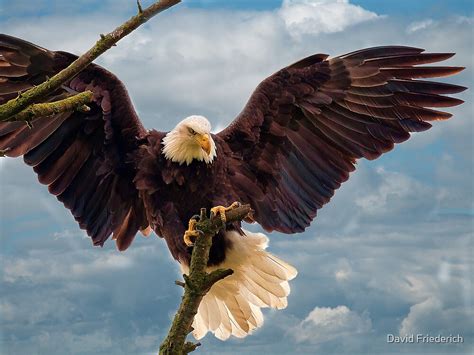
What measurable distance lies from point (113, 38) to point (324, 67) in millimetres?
3598

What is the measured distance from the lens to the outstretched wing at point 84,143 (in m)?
6.81

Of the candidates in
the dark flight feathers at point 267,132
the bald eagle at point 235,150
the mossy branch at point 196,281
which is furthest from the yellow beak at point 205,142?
the mossy branch at point 196,281

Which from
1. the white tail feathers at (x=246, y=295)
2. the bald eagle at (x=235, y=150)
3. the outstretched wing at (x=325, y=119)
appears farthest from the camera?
the outstretched wing at (x=325, y=119)

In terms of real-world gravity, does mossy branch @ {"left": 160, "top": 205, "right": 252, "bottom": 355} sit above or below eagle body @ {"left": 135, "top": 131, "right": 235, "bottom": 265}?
below

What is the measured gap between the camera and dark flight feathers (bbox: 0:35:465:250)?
686 centimetres

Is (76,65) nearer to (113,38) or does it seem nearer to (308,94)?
(113,38)

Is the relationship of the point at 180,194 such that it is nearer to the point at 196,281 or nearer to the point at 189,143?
the point at 189,143

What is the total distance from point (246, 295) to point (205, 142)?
1.56m

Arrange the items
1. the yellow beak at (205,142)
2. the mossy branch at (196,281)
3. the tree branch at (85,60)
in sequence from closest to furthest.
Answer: the tree branch at (85,60) → the mossy branch at (196,281) → the yellow beak at (205,142)

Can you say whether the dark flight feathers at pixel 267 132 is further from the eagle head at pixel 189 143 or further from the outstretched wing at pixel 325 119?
the eagle head at pixel 189 143

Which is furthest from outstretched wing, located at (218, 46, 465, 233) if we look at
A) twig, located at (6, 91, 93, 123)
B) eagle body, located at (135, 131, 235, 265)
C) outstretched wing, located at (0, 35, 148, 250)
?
twig, located at (6, 91, 93, 123)

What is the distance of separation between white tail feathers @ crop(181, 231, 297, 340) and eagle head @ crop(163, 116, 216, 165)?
2.52 feet

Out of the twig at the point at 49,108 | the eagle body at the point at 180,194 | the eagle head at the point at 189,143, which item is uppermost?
the eagle head at the point at 189,143

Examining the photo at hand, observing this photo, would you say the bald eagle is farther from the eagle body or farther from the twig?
the twig
